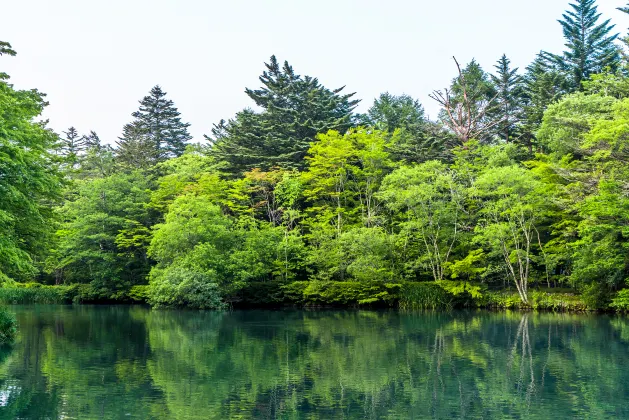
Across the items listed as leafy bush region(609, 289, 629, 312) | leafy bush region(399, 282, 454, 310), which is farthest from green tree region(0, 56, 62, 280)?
leafy bush region(609, 289, 629, 312)

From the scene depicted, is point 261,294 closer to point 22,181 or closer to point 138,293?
point 138,293

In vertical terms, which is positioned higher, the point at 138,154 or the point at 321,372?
the point at 138,154

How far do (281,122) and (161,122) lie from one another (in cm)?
2304

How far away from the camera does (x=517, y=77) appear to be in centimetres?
4816

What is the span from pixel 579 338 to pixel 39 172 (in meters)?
16.6

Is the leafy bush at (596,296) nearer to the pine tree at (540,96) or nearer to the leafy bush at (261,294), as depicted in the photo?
the pine tree at (540,96)

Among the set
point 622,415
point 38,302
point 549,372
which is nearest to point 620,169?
point 549,372

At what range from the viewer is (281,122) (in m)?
46.0

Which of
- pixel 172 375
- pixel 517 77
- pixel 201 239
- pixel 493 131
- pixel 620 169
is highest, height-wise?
pixel 517 77

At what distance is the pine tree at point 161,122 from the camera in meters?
63.8

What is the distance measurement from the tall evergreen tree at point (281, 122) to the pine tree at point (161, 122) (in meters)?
17.5

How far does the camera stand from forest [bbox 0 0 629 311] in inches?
1138

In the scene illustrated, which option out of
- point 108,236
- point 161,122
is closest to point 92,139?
point 161,122

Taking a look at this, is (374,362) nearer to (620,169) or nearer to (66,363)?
(66,363)
